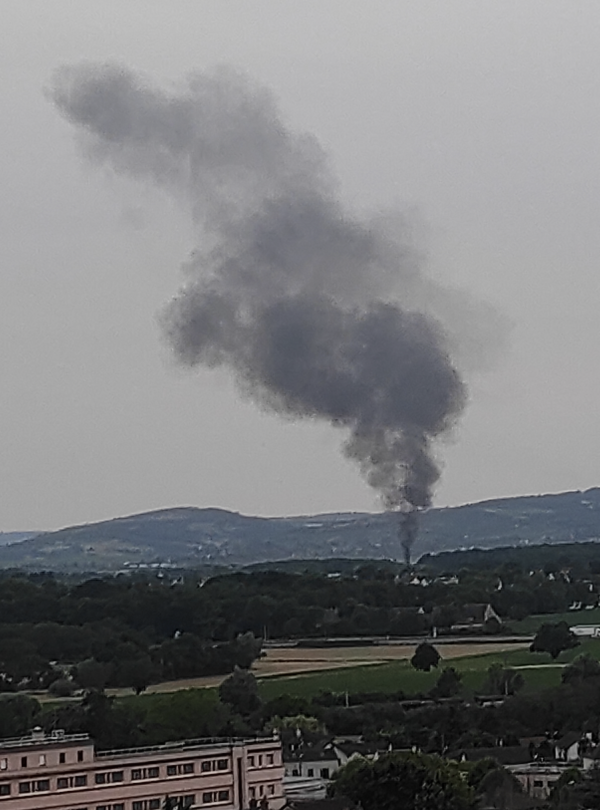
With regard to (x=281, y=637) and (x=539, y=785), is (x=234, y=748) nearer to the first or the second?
(x=539, y=785)

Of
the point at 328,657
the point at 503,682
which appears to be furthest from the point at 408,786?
the point at 328,657

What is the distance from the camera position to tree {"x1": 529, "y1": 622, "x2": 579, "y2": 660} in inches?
2921

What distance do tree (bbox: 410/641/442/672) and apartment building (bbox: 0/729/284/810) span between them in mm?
30254

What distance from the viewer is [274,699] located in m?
61.6

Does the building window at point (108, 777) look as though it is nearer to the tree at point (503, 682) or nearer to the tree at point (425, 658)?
the tree at point (503, 682)

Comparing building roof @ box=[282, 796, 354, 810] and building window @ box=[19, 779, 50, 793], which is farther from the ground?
building window @ box=[19, 779, 50, 793]

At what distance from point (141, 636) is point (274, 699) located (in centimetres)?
2196

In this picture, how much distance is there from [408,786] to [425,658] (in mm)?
31839

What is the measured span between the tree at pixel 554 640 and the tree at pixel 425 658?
3.73 m

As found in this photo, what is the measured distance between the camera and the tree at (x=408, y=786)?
3906 cm

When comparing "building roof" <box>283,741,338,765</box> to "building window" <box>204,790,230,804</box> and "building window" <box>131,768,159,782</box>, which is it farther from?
"building window" <box>131,768,159,782</box>

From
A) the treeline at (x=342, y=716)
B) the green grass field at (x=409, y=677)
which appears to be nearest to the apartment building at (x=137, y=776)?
the treeline at (x=342, y=716)

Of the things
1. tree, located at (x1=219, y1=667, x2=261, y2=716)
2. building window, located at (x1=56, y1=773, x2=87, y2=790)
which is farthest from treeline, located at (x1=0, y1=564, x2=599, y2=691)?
building window, located at (x1=56, y1=773, x2=87, y2=790)

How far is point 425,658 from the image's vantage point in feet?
235
